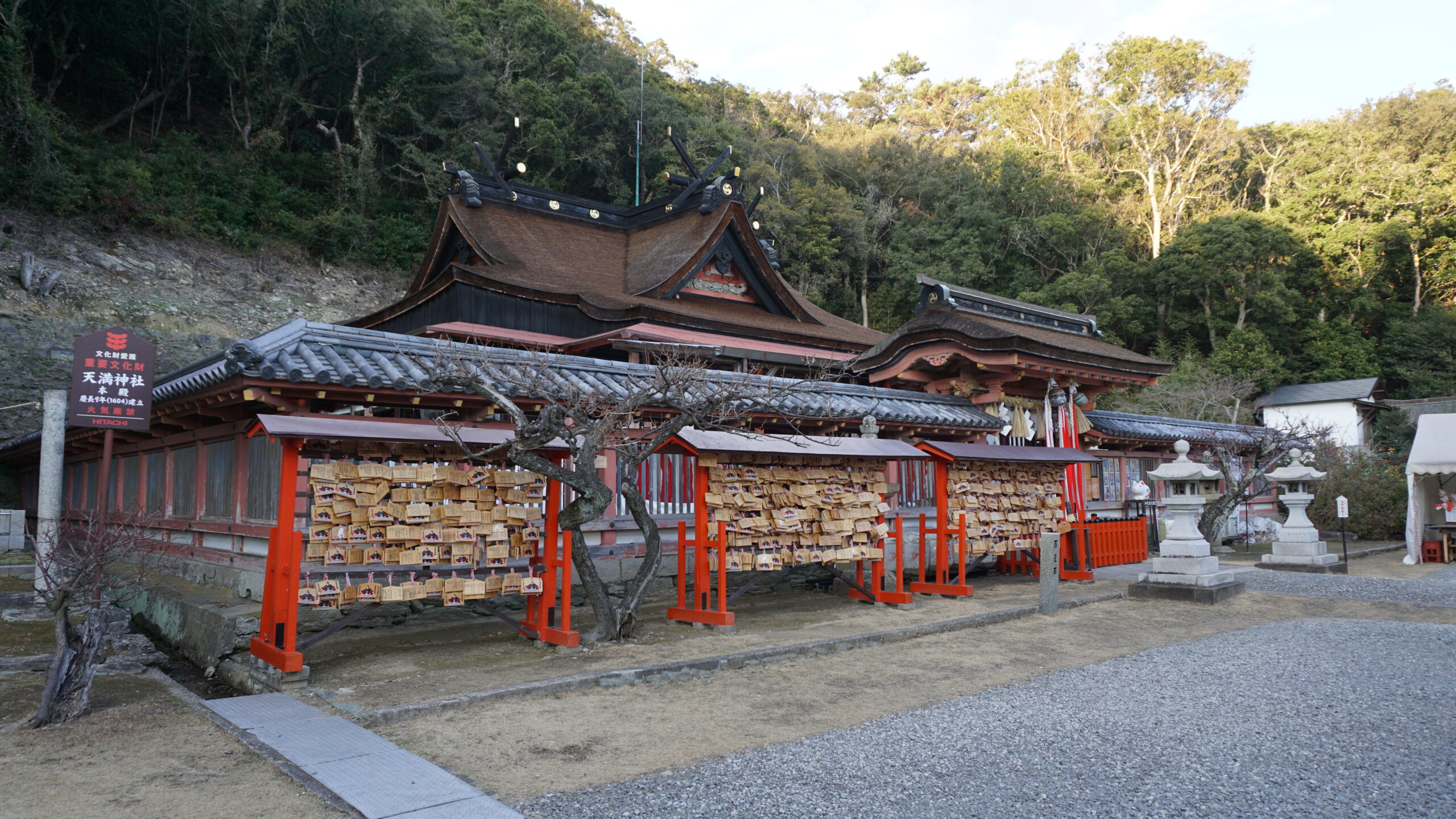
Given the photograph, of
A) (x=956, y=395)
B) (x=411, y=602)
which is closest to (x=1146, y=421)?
(x=956, y=395)

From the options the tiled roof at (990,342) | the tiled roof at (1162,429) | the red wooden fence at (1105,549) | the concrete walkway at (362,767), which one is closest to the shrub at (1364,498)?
the tiled roof at (1162,429)

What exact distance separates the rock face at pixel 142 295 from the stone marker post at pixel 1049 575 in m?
21.2

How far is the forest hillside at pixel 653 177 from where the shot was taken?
88.4 feet

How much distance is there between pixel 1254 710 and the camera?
19.1 ft

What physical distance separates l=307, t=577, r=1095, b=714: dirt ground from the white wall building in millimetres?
28080

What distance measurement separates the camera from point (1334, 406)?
32.4 m

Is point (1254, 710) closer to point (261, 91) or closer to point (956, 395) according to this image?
point (956, 395)

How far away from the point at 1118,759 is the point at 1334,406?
35.2 meters

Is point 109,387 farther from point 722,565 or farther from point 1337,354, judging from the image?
point 1337,354

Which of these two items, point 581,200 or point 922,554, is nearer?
point 922,554

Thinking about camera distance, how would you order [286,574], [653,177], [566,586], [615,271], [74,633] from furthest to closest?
1. [653,177]
2. [615,271]
3. [566,586]
4. [286,574]
5. [74,633]

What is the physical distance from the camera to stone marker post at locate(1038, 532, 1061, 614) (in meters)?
10.3

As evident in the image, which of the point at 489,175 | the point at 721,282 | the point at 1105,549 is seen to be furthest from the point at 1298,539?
the point at 489,175

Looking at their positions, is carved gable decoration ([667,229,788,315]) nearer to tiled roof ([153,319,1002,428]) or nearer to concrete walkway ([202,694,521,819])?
tiled roof ([153,319,1002,428])
